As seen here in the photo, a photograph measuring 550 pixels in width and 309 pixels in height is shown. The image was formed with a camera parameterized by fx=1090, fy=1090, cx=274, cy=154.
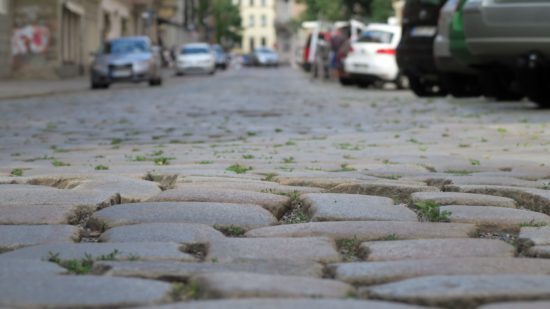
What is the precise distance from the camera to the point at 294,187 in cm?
520

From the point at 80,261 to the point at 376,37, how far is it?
24.3 metres

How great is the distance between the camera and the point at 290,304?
2473 mm

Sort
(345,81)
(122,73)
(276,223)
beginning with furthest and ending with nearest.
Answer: (345,81), (122,73), (276,223)

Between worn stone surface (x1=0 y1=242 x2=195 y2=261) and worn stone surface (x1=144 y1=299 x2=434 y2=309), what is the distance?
75cm

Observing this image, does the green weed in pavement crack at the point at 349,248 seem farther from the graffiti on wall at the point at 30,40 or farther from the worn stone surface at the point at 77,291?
the graffiti on wall at the point at 30,40

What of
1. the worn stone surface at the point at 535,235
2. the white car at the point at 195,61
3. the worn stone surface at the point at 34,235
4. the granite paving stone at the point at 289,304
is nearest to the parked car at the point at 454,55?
the worn stone surface at the point at 535,235

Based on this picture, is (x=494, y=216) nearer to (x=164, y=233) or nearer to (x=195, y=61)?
(x=164, y=233)

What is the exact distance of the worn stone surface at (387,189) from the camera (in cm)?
502

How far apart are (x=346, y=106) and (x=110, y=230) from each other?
505 inches

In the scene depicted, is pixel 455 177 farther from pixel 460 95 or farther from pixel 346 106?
pixel 460 95

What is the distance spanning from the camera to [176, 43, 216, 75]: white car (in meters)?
50.8

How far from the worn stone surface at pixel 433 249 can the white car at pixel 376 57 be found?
22.8 metres

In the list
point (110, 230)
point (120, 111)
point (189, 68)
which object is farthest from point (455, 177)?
point (189, 68)

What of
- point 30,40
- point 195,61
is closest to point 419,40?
point 30,40
